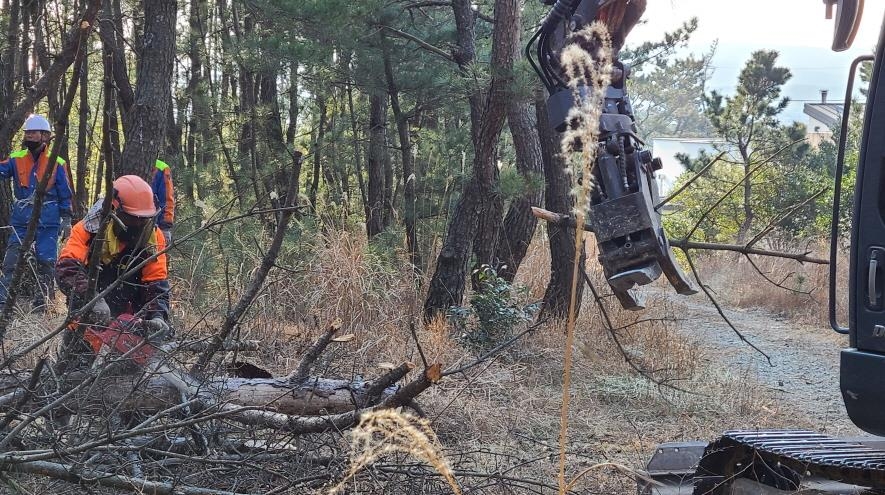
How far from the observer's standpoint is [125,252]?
555 centimetres

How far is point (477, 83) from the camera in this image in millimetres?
8445

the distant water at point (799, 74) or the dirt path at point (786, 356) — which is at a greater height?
the distant water at point (799, 74)

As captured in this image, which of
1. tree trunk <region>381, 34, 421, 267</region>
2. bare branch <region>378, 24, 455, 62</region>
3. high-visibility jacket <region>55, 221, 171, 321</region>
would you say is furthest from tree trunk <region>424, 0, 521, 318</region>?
high-visibility jacket <region>55, 221, 171, 321</region>

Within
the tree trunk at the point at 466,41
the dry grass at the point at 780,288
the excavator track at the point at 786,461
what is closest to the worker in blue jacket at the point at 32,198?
the tree trunk at the point at 466,41

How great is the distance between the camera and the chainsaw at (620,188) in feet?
13.3

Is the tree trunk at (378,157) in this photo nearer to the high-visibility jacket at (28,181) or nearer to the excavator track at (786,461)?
the high-visibility jacket at (28,181)

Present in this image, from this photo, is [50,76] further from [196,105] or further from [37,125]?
[196,105]

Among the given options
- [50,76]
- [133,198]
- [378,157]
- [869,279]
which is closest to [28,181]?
[133,198]

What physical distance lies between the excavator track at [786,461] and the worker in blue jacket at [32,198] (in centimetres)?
625

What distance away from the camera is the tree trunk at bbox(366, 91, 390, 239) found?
40.1 ft

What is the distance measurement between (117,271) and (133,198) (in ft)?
1.60

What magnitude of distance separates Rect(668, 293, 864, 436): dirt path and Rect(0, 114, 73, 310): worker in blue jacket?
6.64 meters

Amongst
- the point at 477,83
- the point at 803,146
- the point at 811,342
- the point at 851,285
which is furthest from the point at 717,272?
the point at 851,285

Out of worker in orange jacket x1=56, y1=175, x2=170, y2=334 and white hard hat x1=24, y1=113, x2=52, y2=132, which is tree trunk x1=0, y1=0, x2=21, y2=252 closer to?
white hard hat x1=24, y1=113, x2=52, y2=132
